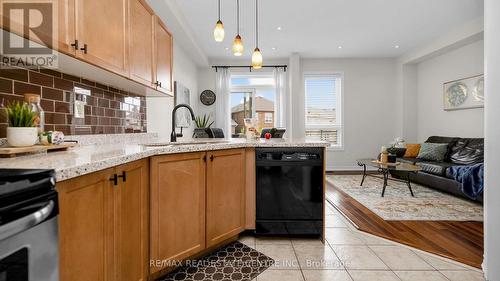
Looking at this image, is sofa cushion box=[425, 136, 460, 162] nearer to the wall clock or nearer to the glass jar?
the wall clock

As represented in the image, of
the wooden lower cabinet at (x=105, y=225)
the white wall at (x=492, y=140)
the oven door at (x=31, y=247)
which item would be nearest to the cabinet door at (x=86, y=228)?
the wooden lower cabinet at (x=105, y=225)

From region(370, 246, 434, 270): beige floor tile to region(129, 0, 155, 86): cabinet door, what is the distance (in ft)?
7.80

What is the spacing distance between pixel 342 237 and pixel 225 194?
1.22 m

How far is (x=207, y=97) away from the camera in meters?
6.14

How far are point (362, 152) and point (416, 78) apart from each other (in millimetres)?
2186

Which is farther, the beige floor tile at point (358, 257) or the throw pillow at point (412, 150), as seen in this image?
the throw pillow at point (412, 150)

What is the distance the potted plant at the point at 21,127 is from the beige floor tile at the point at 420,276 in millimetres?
2350

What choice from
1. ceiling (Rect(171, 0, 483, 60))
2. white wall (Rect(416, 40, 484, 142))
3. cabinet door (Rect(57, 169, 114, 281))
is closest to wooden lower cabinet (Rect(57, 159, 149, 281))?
cabinet door (Rect(57, 169, 114, 281))

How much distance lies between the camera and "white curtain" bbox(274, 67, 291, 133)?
614 cm

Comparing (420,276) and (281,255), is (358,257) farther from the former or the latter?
(281,255)

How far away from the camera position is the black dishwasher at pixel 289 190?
82.9 inches

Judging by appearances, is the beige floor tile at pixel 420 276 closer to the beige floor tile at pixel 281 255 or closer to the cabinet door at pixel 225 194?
the beige floor tile at pixel 281 255

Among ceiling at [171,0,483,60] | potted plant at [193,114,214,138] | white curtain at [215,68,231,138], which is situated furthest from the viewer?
white curtain at [215,68,231,138]

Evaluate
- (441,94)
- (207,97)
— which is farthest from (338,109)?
(207,97)
